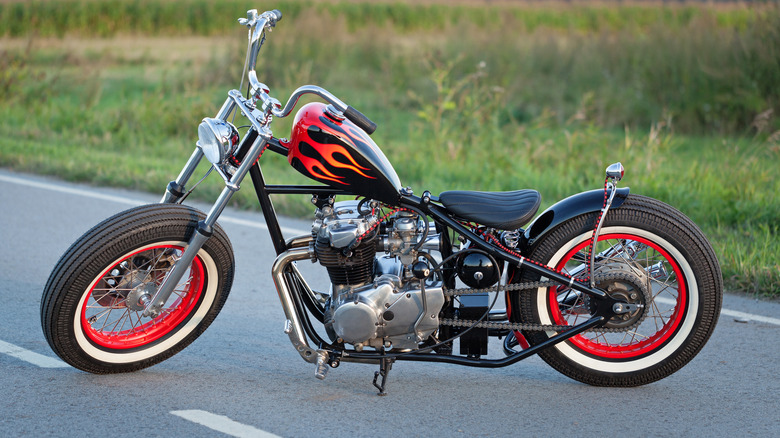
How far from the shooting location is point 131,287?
3969 mm

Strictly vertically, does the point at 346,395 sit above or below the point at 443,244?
below

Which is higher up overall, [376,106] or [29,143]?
[376,106]

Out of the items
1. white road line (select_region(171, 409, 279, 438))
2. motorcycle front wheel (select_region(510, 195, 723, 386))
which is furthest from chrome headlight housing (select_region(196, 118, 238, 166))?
motorcycle front wheel (select_region(510, 195, 723, 386))

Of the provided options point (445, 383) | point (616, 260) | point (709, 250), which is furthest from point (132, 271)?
point (709, 250)

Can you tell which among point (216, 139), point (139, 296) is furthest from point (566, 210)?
point (139, 296)

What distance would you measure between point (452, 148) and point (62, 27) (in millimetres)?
16147

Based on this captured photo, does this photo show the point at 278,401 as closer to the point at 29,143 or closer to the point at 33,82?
the point at 29,143

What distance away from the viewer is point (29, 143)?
9594mm

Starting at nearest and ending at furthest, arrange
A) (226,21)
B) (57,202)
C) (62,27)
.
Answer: (57,202) → (62,27) → (226,21)

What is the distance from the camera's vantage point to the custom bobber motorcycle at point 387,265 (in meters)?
3.70

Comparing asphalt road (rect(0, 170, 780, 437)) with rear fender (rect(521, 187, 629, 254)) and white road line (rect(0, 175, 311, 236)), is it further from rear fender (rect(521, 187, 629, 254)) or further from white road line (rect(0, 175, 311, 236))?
white road line (rect(0, 175, 311, 236))

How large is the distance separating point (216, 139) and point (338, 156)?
525 mm

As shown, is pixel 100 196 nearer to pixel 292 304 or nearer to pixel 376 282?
pixel 292 304

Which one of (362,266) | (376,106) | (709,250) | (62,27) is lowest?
(362,266)
